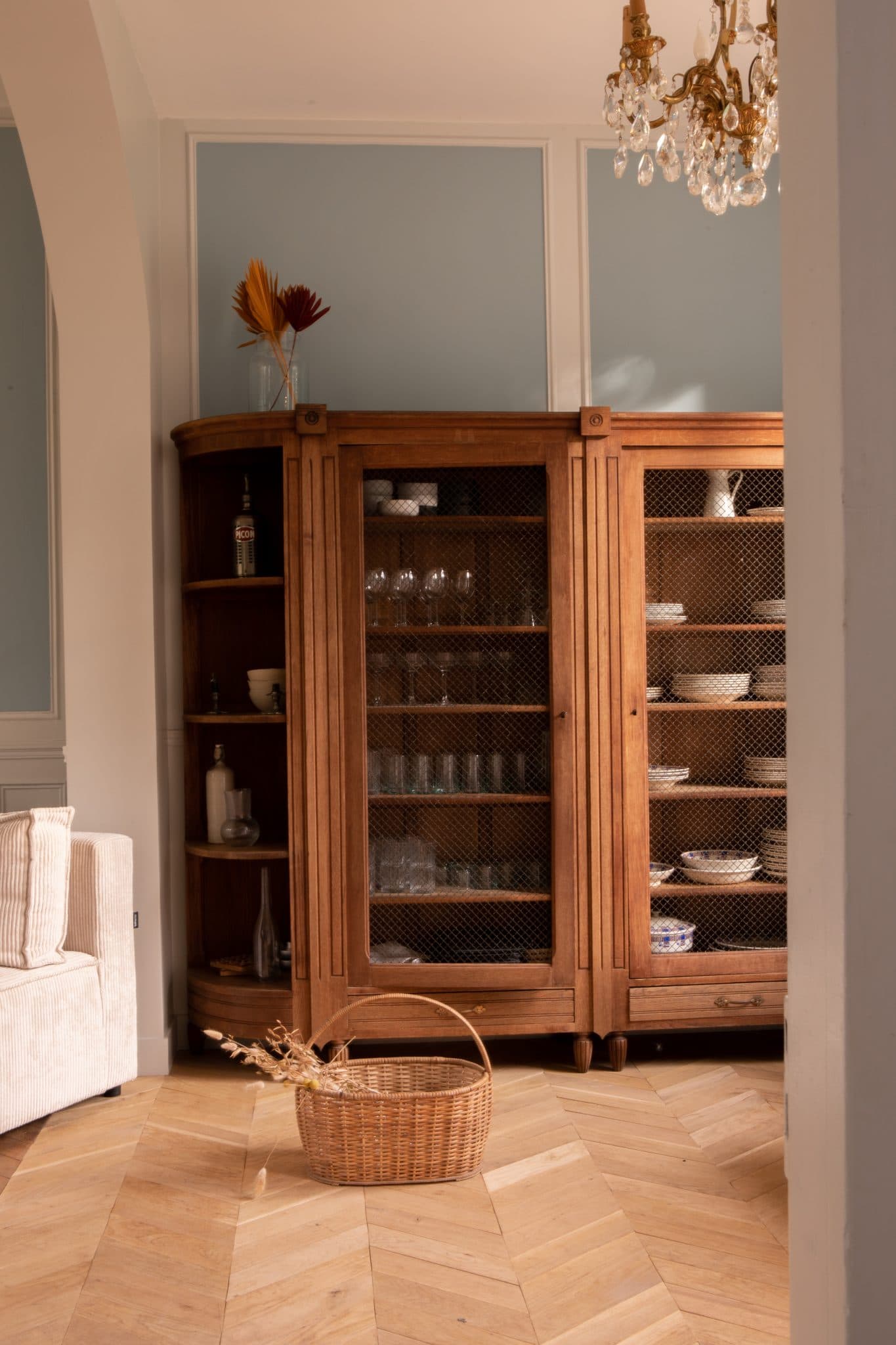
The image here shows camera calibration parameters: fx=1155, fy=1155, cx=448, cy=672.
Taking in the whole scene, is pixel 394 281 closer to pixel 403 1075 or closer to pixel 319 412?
pixel 319 412

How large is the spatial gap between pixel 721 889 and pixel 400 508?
157cm

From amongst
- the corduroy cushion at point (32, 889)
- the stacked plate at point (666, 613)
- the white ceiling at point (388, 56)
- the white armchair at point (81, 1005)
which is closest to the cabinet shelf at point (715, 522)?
the stacked plate at point (666, 613)

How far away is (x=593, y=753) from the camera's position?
3.57 m

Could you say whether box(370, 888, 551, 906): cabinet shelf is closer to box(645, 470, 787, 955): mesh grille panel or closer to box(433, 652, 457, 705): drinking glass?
box(645, 470, 787, 955): mesh grille panel

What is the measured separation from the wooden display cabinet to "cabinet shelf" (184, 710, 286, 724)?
0.06ft

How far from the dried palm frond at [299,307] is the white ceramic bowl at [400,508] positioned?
65cm

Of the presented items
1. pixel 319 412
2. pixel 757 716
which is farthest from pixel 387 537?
pixel 757 716

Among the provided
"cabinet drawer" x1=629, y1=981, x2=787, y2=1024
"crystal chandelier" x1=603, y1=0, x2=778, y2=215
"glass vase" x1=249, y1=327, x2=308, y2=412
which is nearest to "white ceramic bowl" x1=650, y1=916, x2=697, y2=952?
"cabinet drawer" x1=629, y1=981, x2=787, y2=1024

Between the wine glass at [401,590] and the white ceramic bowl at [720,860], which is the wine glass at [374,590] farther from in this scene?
the white ceramic bowl at [720,860]

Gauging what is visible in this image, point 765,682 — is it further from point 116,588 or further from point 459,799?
point 116,588

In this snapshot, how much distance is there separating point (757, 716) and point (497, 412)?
4.16 ft

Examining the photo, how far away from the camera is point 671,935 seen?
3615 millimetres

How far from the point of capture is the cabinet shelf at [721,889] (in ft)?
12.0

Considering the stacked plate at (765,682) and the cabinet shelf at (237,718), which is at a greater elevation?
the stacked plate at (765,682)
